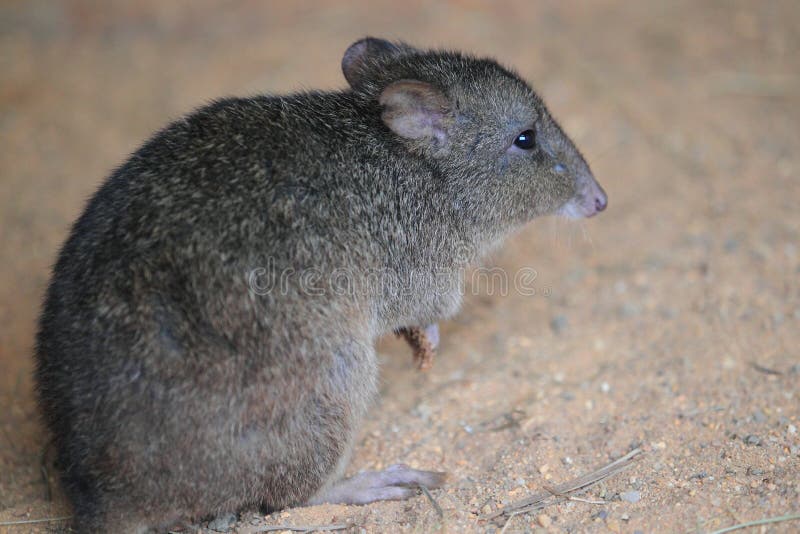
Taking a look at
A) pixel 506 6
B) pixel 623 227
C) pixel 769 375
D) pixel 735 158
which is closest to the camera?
pixel 769 375

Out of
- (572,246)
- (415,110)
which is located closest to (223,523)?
(415,110)

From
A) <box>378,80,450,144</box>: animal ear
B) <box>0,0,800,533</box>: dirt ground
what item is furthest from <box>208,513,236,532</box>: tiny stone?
<box>378,80,450,144</box>: animal ear

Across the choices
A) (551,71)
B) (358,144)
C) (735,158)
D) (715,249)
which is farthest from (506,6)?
(358,144)

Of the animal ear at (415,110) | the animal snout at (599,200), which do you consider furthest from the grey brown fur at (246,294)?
the animal snout at (599,200)

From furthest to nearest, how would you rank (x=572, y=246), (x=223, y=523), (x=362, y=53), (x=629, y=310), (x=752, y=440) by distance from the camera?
(x=572, y=246)
(x=629, y=310)
(x=362, y=53)
(x=752, y=440)
(x=223, y=523)

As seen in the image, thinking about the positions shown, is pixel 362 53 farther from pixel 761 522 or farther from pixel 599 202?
pixel 761 522

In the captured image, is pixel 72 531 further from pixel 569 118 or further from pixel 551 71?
pixel 551 71

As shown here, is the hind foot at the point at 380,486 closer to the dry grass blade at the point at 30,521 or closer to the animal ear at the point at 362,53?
the dry grass blade at the point at 30,521

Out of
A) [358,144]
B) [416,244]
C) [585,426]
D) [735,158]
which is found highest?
[358,144]
